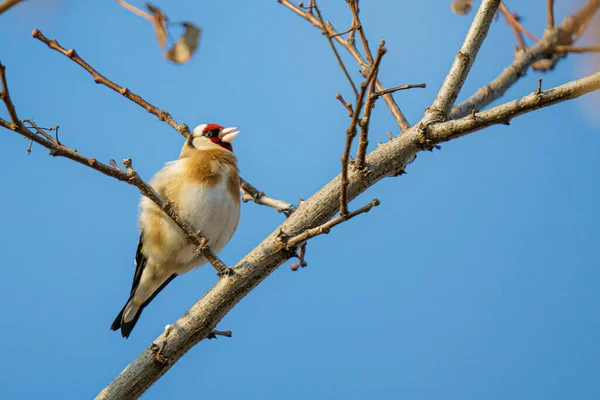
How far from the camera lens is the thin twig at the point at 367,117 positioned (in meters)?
2.03

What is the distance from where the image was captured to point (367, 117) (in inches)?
96.2

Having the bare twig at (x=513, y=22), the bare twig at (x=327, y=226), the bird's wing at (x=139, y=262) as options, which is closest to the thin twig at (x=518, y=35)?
the bare twig at (x=513, y=22)

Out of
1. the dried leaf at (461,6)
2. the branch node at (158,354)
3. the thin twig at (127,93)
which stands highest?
the thin twig at (127,93)

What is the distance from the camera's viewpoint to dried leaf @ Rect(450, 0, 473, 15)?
10.4ft

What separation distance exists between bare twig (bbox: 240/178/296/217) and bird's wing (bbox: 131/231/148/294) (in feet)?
2.53

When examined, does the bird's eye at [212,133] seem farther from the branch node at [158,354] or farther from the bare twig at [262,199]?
the branch node at [158,354]

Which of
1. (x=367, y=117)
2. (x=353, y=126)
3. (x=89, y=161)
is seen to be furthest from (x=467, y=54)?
(x=89, y=161)

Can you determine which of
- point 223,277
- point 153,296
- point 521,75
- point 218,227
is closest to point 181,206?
point 218,227

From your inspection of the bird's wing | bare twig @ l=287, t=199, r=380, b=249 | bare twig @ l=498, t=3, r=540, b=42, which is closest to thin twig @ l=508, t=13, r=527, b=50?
bare twig @ l=498, t=3, r=540, b=42

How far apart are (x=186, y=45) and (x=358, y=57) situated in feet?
5.69

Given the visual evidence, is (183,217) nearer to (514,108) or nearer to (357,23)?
(357,23)

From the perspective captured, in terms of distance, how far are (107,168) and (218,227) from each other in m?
1.65

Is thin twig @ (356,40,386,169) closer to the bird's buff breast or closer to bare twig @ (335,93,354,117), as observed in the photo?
bare twig @ (335,93,354,117)

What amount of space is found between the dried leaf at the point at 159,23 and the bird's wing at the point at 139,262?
2.66 meters
